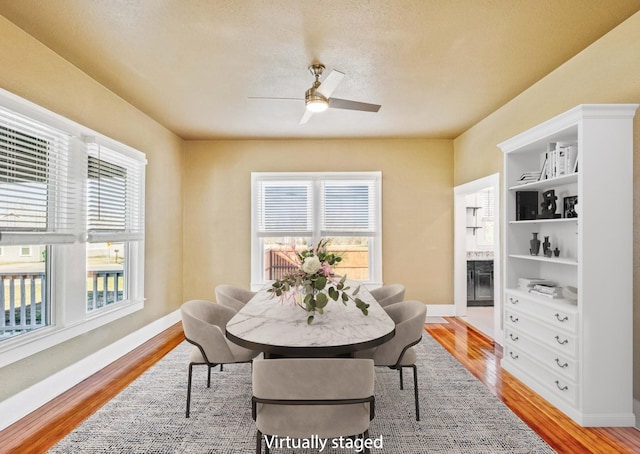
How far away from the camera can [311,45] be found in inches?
105

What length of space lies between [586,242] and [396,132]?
314 cm

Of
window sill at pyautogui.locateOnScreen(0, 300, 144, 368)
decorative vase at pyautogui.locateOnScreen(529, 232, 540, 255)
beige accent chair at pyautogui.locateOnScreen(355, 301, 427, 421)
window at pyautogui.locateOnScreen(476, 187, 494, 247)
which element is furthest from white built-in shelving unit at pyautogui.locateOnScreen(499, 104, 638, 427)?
window at pyautogui.locateOnScreen(476, 187, 494, 247)

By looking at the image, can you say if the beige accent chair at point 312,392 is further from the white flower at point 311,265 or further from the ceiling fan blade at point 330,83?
the ceiling fan blade at point 330,83

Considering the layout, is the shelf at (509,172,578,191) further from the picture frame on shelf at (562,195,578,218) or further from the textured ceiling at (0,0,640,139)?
the textured ceiling at (0,0,640,139)

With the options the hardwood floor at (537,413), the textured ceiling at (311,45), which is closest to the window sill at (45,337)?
the textured ceiling at (311,45)

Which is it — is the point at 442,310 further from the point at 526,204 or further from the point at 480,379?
the point at 526,204

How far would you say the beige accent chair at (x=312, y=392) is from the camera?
163 centimetres

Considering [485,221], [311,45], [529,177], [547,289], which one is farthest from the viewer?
[485,221]

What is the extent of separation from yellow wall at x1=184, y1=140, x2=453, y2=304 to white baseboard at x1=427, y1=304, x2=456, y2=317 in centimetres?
7

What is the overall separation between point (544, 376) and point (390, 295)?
1.40m

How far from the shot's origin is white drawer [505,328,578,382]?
8.23ft

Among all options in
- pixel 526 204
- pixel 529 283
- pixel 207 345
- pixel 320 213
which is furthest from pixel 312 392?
pixel 320 213

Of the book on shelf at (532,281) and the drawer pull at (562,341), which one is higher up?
the book on shelf at (532,281)

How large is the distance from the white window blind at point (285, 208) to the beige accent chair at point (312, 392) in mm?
3899
